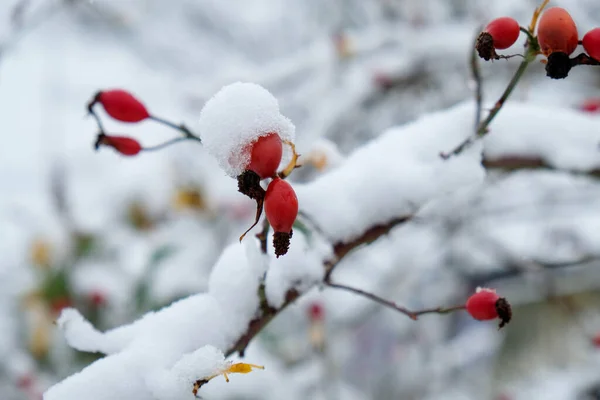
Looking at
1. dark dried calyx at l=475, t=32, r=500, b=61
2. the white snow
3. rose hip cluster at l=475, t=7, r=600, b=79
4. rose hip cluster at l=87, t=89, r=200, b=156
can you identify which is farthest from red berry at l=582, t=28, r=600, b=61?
rose hip cluster at l=87, t=89, r=200, b=156

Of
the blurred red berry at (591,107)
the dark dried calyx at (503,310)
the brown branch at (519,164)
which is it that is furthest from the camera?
the blurred red berry at (591,107)

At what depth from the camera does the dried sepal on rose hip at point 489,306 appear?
67cm

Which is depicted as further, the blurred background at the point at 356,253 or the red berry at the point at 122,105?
the blurred background at the point at 356,253

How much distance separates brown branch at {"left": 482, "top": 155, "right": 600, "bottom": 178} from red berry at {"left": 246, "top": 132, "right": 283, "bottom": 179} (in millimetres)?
545

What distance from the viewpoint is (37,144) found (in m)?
6.75

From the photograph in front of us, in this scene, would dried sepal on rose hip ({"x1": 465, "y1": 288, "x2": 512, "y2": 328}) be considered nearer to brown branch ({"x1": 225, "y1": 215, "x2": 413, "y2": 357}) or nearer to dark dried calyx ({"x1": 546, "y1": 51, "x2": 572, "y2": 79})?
brown branch ({"x1": 225, "y1": 215, "x2": 413, "y2": 357})

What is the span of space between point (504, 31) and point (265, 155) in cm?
35

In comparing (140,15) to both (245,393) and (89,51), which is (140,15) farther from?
(245,393)

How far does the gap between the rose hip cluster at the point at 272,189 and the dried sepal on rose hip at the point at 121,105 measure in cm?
34

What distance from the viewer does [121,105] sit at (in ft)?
2.44

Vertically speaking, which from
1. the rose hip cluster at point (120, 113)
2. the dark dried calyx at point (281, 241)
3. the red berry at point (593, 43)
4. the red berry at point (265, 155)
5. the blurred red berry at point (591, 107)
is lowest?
the dark dried calyx at point (281, 241)

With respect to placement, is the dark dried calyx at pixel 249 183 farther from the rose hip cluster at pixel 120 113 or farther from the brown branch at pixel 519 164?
the brown branch at pixel 519 164

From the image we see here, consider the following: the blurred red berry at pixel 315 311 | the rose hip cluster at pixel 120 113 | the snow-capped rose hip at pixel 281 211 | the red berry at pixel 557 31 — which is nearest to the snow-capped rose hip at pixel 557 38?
the red berry at pixel 557 31

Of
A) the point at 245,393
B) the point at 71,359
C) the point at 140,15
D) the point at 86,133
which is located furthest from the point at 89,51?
the point at 245,393
